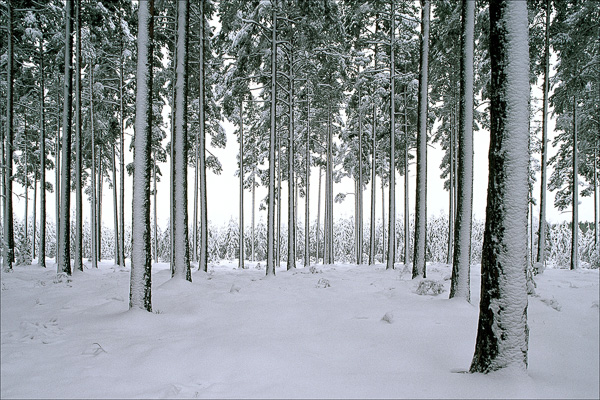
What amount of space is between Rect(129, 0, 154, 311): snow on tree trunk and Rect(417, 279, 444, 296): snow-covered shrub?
622cm

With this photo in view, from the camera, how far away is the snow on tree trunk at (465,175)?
7.23 m

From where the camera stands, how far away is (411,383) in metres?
3.61

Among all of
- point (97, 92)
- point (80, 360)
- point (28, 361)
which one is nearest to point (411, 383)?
point (80, 360)

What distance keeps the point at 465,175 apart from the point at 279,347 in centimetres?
519

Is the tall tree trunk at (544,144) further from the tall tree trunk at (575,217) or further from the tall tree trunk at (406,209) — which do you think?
the tall tree trunk at (406,209)

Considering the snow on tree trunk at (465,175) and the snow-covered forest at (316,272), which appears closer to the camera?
the snow-covered forest at (316,272)

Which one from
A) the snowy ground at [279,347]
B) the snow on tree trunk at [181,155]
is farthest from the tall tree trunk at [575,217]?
the snow on tree trunk at [181,155]

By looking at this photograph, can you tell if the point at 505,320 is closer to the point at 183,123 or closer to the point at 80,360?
the point at 80,360

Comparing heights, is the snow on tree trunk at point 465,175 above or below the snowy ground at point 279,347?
above

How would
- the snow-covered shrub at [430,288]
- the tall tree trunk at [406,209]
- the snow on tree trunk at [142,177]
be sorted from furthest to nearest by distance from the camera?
the tall tree trunk at [406,209]
the snow-covered shrub at [430,288]
the snow on tree trunk at [142,177]

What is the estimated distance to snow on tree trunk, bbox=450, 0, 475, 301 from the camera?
23.7 feet

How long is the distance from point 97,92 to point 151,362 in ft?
55.0

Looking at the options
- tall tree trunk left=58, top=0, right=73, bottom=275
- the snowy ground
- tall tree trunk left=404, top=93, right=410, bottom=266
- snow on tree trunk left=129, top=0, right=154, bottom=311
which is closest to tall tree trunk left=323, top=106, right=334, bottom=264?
tall tree trunk left=404, top=93, right=410, bottom=266

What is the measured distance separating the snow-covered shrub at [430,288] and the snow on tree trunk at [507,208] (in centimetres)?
472
